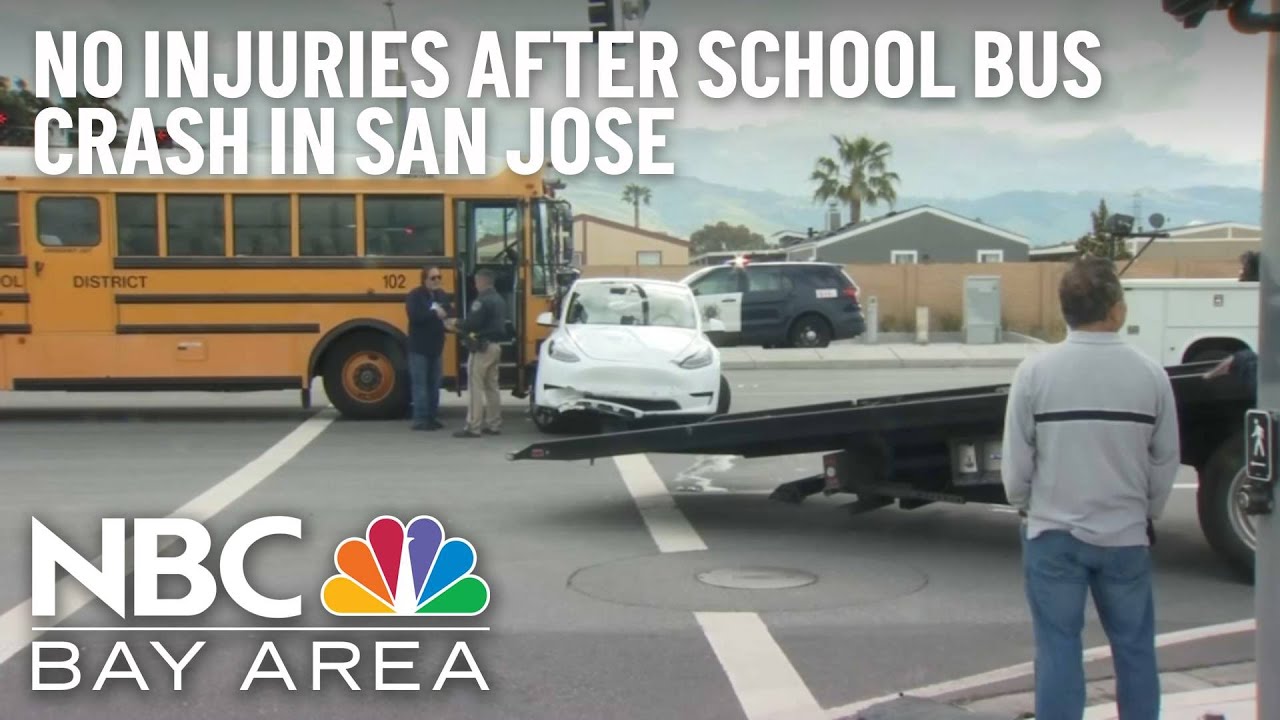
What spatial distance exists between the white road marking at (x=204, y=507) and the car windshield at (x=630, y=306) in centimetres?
318

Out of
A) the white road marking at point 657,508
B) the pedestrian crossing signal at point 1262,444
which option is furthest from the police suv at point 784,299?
the pedestrian crossing signal at point 1262,444

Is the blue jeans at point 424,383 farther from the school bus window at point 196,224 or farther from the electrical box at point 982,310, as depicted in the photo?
the electrical box at point 982,310

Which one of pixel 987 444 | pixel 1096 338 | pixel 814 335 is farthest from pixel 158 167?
pixel 814 335

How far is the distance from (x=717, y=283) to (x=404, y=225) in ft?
46.5

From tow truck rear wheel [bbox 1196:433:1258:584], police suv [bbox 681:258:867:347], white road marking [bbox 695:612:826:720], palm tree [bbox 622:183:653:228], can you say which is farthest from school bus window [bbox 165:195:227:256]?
palm tree [bbox 622:183:653:228]

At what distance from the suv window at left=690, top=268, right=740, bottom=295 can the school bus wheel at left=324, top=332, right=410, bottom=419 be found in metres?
14.1

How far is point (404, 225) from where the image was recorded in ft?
52.6

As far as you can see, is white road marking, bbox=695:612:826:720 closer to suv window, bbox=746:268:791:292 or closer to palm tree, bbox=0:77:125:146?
palm tree, bbox=0:77:125:146

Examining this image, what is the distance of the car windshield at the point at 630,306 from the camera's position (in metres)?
15.0

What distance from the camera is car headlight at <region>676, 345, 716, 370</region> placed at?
1398 centimetres

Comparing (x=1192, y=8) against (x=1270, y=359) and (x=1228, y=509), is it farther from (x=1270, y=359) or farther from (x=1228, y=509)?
(x=1228, y=509)

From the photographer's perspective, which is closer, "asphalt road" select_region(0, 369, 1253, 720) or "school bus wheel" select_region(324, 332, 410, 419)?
"asphalt road" select_region(0, 369, 1253, 720)

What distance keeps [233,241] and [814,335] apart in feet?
53.3

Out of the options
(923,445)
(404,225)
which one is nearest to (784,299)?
(404,225)
